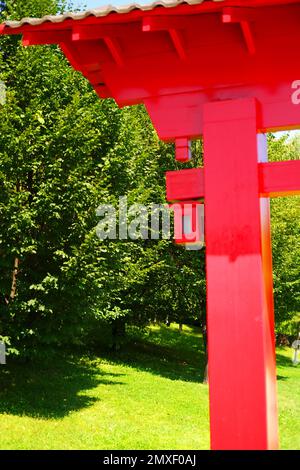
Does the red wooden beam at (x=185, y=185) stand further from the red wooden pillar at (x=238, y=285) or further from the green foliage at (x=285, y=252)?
the green foliage at (x=285, y=252)

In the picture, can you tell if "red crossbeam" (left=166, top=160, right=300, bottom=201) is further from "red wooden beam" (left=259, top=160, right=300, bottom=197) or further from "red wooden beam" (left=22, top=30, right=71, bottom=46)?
"red wooden beam" (left=22, top=30, right=71, bottom=46)

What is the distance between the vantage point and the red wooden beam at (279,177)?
14.3 ft

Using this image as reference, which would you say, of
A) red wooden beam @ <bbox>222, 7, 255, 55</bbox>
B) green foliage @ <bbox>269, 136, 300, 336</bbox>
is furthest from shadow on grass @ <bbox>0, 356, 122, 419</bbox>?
red wooden beam @ <bbox>222, 7, 255, 55</bbox>

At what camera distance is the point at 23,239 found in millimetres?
9930

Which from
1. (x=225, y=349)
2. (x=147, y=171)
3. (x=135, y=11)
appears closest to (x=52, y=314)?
(x=225, y=349)

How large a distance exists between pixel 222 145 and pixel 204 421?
27.5 feet

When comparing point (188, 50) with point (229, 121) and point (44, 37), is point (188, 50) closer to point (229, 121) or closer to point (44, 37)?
point (229, 121)

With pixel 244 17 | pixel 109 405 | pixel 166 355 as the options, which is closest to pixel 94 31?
pixel 244 17

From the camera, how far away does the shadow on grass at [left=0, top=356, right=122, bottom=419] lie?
10.5 meters

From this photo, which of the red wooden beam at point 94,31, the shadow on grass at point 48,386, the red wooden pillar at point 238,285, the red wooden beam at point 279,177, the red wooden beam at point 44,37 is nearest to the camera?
the red wooden pillar at point 238,285

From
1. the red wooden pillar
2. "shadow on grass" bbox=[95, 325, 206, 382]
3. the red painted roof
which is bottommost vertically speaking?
"shadow on grass" bbox=[95, 325, 206, 382]

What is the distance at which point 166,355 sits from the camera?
22047mm

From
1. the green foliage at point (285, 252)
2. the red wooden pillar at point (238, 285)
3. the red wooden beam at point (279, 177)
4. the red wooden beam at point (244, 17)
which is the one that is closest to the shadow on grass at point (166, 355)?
the green foliage at point (285, 252)

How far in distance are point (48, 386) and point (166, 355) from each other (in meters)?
10.3
